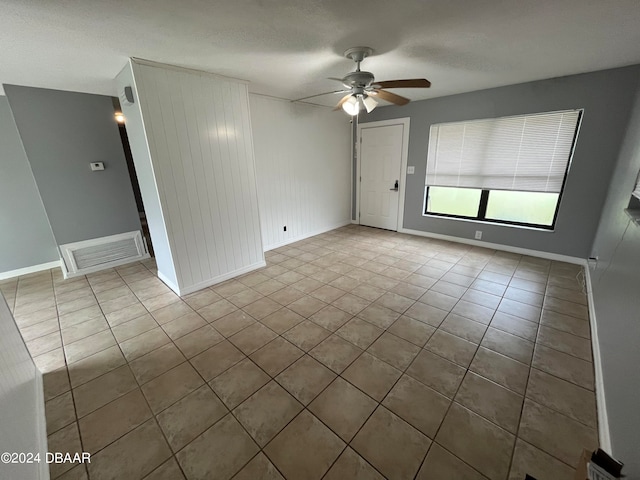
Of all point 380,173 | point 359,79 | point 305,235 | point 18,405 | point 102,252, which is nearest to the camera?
point 18,405

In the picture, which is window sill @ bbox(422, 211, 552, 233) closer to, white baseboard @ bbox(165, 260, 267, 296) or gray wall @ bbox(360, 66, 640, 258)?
gray wall @ bbox(360, 66, 640, 258)

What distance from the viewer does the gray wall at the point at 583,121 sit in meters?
2.87

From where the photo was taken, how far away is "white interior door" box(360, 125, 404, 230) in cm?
475

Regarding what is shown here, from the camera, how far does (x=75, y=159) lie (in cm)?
342

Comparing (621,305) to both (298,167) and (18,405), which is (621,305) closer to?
(18,405)

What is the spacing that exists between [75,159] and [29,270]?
1.76m

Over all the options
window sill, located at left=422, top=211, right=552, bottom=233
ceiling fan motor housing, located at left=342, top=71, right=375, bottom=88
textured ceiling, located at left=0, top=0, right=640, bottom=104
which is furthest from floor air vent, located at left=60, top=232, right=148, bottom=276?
window sill, located at left=422, top=211, right=552, bottom=233

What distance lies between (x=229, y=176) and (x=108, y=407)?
93.1 inches

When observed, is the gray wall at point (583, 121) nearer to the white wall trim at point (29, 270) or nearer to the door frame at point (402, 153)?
the door frame at point (402, 153)

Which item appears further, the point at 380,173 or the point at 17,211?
the point at 380,173

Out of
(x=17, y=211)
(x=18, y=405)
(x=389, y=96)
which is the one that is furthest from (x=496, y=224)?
(x=17, y=211)

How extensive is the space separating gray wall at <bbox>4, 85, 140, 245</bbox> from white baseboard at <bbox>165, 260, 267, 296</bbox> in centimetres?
135

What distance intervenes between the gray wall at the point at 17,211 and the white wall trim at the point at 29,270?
0.14 ft

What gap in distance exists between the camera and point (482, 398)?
1624 mm
